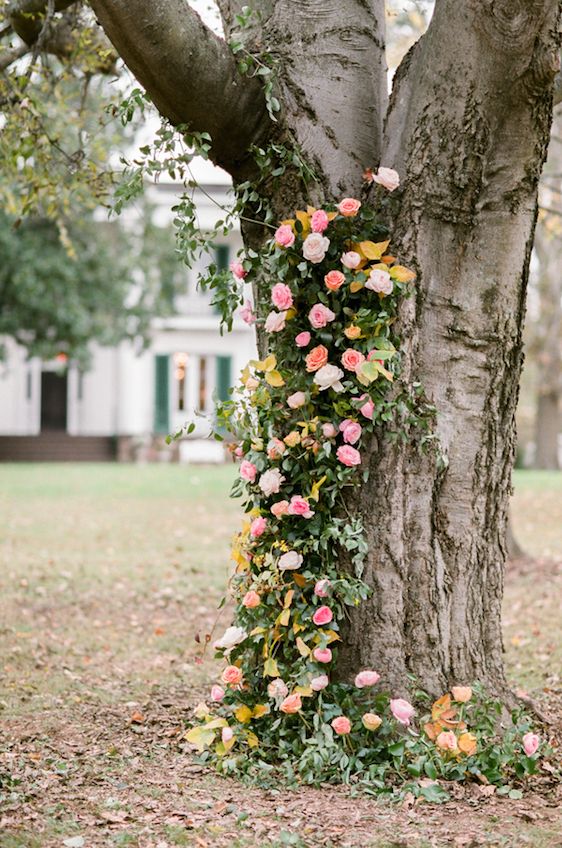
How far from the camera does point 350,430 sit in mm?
4418

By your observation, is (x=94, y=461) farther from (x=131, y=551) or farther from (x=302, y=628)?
(x=302, y=628)

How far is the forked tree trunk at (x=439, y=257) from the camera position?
4.39 meters

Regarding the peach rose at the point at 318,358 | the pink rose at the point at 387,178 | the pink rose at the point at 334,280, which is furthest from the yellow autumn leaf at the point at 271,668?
the pink rose at the point at 387,178

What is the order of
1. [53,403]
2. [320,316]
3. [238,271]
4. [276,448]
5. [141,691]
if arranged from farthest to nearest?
[53,403] < [141,691] < [238,271] < [276,448] < [320,316]

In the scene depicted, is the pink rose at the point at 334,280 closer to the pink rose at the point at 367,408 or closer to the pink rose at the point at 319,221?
the pink rose at the point at 319,221

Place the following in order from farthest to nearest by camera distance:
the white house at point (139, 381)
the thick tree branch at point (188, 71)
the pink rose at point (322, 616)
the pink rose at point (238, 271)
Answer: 1. the white house at point (139, 381)
2. the pink rose at point (238, 271)
3. the pink rose at point (322, 616)
4. the thick tree branch at point (188, 71)

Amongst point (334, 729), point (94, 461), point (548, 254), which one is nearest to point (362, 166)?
point (334, 729)

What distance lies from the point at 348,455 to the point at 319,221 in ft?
3.47

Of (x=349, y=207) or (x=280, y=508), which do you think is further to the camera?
(x=280, y=508)

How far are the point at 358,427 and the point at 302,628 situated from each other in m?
0.95

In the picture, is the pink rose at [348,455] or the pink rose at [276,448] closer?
the pink rose at [348,455]

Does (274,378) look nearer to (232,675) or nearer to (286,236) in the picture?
(286,236)

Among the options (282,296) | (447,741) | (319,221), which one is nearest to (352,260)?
(319,221)

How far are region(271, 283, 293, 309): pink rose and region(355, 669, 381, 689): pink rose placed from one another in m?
1.70
